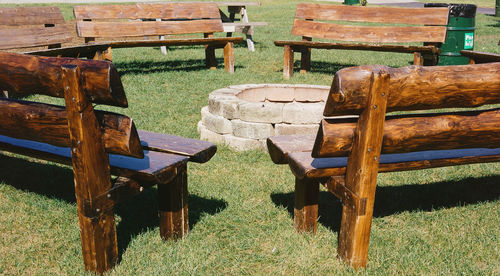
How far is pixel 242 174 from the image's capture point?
14.0ft

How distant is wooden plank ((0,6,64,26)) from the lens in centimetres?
713

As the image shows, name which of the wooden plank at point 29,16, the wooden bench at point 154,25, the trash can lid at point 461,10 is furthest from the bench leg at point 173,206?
the trash can lid at point 461,10

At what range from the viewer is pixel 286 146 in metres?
3.07

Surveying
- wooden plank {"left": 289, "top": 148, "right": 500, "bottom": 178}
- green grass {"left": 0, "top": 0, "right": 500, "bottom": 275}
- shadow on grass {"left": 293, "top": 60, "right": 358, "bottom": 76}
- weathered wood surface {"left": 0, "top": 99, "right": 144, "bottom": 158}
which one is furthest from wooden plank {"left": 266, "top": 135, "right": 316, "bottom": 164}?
shadow on grass {"left": 293, "top": 60, "right": 358, "bottom": 76}

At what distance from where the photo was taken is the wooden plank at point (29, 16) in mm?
7129

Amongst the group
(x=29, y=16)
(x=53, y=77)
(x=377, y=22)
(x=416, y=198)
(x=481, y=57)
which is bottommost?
(x=416, y=198)

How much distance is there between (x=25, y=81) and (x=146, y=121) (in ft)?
10.9

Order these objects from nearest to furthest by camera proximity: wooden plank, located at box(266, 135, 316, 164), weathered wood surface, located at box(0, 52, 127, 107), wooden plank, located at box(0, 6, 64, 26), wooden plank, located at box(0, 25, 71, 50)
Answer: weathered wood surface, located at box(0, 52, 127, 107), wooden plank, located at box(266, 135, 316, 164), wooden plank, located at box(0, 25, 71, 50), wooden plank, located at box(0, 6, 64, 26)

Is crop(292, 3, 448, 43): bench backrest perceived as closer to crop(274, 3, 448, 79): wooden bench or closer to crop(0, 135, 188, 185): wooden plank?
crop(274, 3, 448, 79): wooden bench

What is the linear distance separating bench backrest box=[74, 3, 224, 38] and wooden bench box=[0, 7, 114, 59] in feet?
2.12

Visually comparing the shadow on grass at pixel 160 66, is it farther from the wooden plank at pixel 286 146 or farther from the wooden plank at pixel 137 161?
the wooden plank at pixel 286 146

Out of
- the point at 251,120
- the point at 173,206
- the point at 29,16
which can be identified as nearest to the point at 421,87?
the point at 173,206

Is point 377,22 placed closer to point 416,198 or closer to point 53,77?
point 416,198

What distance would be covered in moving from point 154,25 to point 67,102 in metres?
6.78
